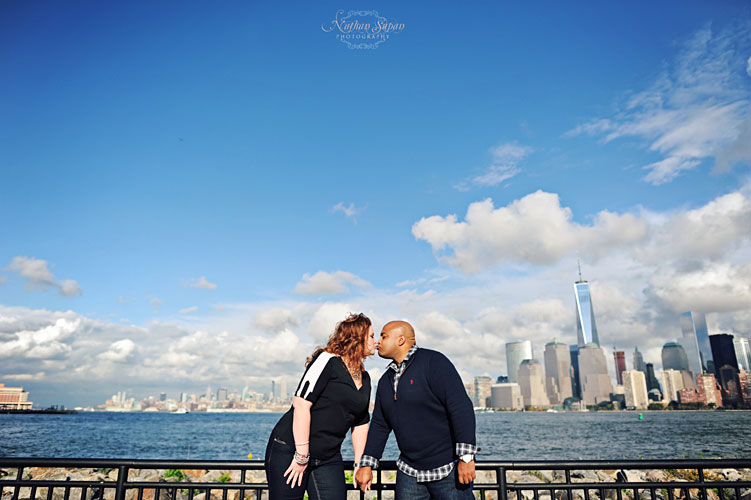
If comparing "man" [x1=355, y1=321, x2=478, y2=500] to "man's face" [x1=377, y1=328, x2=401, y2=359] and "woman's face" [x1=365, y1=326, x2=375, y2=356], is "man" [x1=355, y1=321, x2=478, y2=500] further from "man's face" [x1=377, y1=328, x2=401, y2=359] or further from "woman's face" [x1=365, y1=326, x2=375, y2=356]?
"woman's face" [x1=365, y1=326, x2=375, y2=356]

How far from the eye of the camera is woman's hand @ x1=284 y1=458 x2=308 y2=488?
105 inches

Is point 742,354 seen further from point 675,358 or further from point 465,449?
point 465,449

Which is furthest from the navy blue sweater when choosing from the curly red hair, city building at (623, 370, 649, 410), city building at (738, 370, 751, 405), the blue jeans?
city building at (623, 370, 649, 410)

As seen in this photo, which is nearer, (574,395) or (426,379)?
(426,379)

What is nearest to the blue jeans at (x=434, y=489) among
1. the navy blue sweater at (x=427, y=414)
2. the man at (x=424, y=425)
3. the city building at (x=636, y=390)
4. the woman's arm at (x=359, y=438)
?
the man at (x=424, y=425)

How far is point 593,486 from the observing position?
3.30m

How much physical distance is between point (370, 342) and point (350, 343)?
146 mm

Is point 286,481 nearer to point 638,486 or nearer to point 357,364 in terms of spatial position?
point 357,364

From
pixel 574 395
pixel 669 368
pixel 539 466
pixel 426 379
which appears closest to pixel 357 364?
pixel 426 379

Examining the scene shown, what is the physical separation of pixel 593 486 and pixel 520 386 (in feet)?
542

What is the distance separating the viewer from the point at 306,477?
9.11 ft

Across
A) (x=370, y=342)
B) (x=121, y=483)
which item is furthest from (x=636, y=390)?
(x=121, y=483)

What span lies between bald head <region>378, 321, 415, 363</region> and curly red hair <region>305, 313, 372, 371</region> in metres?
0.24

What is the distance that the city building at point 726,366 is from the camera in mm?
107875
